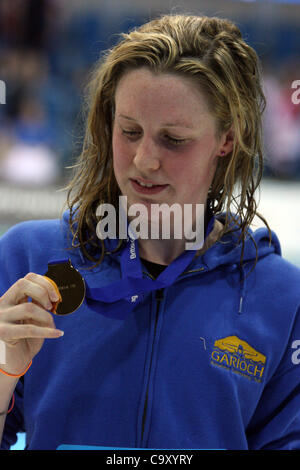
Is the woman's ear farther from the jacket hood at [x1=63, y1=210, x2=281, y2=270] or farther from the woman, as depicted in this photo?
the jacket hood at [x1=63, y1=210, x2=281, y2=270]

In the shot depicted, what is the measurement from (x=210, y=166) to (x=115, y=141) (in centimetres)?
22

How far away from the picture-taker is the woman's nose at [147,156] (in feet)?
3.52

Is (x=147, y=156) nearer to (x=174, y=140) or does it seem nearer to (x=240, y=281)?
(x=174, y=140)

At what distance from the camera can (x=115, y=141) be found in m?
1.13

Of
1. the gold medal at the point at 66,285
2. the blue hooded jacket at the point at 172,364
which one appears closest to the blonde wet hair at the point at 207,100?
the blue hooded jacket at the point at 172,364

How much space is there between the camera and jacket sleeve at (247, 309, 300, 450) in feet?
3.81

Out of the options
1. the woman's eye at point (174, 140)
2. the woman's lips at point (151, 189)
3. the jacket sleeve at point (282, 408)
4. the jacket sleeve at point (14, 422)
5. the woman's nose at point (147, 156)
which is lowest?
the jacket sleeve at point (14, 422)

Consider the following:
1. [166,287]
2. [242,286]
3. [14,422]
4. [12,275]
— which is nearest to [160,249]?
[166,287]

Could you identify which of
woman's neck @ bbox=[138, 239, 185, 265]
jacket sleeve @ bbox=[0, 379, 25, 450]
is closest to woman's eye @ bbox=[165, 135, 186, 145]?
woman's neck @ bbox=[138, 239, 185, 265]

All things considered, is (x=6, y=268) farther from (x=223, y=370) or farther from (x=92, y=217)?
(x=223, y=370)

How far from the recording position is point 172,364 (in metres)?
1.14

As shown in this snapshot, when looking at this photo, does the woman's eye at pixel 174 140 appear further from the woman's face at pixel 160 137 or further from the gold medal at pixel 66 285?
the gold medal at pixel 66 285

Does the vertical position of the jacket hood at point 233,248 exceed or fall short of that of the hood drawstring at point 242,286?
it exceeds it

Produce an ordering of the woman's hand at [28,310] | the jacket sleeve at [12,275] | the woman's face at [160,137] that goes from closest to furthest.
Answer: the woman's hand at [28,310] < the woman's face at [160,137] < the jacket sleeve at [12,275]
